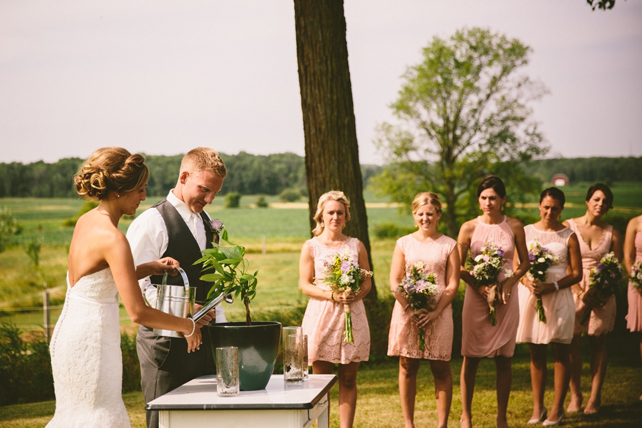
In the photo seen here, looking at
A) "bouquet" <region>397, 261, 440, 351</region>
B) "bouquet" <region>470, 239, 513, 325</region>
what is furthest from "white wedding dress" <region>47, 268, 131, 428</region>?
"bouquet" <region>470, 239, 513, 325</region>

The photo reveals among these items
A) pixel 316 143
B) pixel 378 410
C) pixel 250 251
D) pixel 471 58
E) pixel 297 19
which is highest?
pixel 471 58

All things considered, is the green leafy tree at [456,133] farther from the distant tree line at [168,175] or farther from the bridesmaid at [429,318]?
the bridesmaid at [429,318]

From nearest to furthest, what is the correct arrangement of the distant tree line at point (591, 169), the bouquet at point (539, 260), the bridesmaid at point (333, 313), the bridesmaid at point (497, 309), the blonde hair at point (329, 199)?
the bridesmaid at point (333, 313) → the blonde hair at point (329, 199) → the bridesmaid at point (497, 309) → the bouquet at point (539, 260) → the distant tree line at point (591, 169)

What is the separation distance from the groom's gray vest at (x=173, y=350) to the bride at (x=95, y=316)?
43cm

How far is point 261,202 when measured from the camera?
17.0 metres

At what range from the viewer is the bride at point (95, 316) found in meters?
2.56

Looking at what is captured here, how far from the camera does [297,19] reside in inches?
293

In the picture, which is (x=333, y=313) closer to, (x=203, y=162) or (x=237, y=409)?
(x=203, y=162)

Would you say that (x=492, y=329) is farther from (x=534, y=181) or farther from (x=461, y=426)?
(x=534, y=181)

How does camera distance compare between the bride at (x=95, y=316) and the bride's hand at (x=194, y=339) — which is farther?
the bride's hand at (x=194, y=339)

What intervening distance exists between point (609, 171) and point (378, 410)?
29.8 feet

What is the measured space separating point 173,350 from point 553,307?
4065 millimetres

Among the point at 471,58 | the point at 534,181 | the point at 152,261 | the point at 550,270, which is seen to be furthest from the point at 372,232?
the point at 152,261


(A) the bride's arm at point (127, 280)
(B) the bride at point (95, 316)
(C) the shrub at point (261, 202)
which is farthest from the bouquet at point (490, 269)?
(C) the shrub at point (261, 202)
